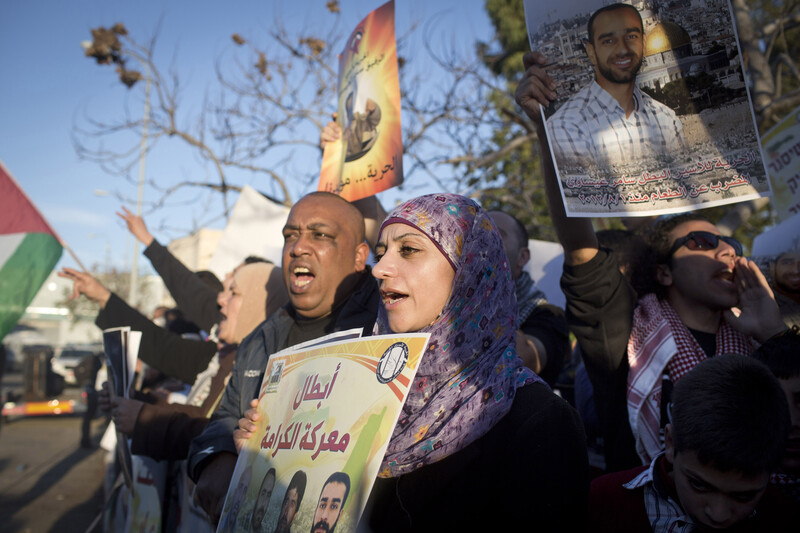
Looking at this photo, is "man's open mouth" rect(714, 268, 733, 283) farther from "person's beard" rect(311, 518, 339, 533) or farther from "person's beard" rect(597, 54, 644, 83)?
"person's beard" rect(311, 518, 339, 533)

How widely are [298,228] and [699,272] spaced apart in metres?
1.63

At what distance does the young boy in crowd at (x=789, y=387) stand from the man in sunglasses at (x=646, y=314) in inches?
5.1

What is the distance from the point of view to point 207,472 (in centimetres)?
208

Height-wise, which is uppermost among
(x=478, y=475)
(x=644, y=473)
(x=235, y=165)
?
(x=235, y=165)

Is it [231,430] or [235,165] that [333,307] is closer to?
[231,430]

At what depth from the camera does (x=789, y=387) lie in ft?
6.07

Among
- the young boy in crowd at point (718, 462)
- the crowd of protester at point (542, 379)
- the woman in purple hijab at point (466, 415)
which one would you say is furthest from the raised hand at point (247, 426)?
the young boy in crowd at point (718, 462)

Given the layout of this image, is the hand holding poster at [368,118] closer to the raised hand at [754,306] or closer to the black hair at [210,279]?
the raised hand at [754,306]

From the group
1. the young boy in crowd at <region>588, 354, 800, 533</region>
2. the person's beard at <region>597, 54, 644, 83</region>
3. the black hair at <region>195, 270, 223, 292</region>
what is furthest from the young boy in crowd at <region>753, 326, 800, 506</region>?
the black hair at <region>195, 270, 223, 292</region>

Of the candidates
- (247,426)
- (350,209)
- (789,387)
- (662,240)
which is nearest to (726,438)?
(789,387)

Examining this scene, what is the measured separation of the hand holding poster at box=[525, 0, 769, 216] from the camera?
1.92 m

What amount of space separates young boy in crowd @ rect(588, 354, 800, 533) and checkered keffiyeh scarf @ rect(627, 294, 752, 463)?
37 centimetres

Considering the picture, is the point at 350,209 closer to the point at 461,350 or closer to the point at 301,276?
the point at 301,276

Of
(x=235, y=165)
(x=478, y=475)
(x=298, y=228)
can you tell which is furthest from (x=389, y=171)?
(x=235, y=165)
